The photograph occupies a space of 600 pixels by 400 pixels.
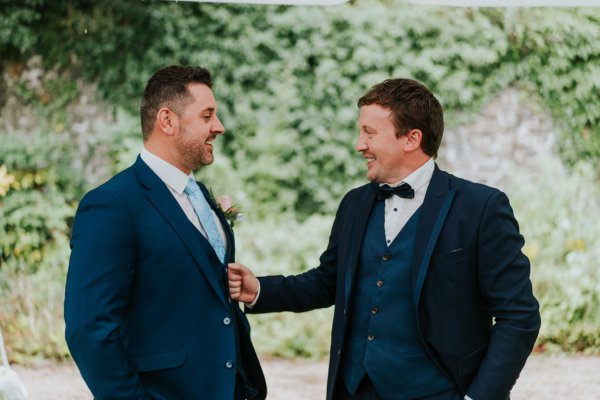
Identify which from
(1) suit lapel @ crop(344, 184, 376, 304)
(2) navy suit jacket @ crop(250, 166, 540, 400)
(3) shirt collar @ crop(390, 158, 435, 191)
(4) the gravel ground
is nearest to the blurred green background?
(4) the gravel ground

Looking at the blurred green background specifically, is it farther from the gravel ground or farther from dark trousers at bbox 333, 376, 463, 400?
dark trousers at bbox 333, 376, 463, 400

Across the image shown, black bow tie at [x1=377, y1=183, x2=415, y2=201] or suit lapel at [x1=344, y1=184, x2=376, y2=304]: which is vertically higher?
black bow tie at [x1=377, y1=183, x2=415, y2=201]

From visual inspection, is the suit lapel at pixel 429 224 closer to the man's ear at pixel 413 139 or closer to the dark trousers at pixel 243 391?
the man's ear at pixel 413 139

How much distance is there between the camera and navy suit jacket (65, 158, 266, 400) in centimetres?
203

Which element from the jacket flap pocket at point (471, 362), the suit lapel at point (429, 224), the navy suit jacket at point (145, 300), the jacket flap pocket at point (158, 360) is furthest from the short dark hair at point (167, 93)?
the jacket flap pocket at point (471, 362)

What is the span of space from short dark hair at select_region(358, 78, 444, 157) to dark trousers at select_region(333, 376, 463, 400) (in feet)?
2.70

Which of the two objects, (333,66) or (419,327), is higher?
(333,66)

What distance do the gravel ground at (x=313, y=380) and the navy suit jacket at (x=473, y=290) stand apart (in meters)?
3.00

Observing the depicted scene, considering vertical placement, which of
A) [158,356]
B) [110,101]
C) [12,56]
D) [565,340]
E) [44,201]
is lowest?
[565,340]

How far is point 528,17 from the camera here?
699 cm

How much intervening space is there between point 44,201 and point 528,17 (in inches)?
188

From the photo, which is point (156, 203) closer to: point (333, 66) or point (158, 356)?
point (158, 356)

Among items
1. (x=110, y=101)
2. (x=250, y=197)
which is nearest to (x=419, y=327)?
(x=250, y=197)

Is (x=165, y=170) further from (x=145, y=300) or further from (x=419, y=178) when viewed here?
(x=419, y=178)
